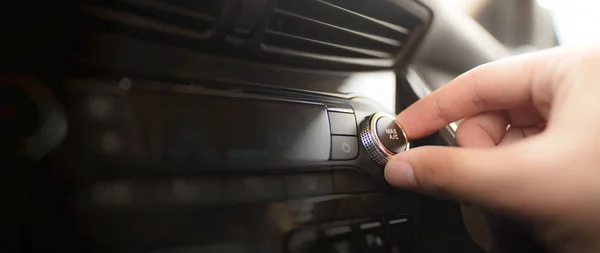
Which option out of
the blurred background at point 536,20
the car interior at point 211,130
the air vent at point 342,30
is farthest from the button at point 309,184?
the blurred background at point 536,20

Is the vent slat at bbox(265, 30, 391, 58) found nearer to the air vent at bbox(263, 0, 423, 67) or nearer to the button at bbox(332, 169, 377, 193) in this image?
the air vent at bbox(263, 0, 423, 67)

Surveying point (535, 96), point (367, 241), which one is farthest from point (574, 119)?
point (367, 241)

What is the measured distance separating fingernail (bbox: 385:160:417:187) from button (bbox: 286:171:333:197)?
2.4 inches

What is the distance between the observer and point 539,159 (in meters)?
0.40

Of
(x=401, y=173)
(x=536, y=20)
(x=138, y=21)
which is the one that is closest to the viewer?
(x=138, y=21)

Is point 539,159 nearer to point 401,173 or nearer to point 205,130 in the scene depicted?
point 401,173

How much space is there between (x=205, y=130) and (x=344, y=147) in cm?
15

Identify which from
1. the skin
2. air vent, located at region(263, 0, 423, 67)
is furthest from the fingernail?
air vent, located at region(263, 0, 423, 67)

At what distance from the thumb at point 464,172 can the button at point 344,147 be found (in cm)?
4

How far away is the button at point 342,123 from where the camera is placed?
1.55 feet

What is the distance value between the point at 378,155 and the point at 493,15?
1.27 feet

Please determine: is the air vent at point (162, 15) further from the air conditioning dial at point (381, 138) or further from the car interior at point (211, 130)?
the air conditioning dial at point (381, 138)

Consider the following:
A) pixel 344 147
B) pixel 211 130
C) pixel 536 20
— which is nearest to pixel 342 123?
pixel 344 147

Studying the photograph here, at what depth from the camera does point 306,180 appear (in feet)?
1.46
